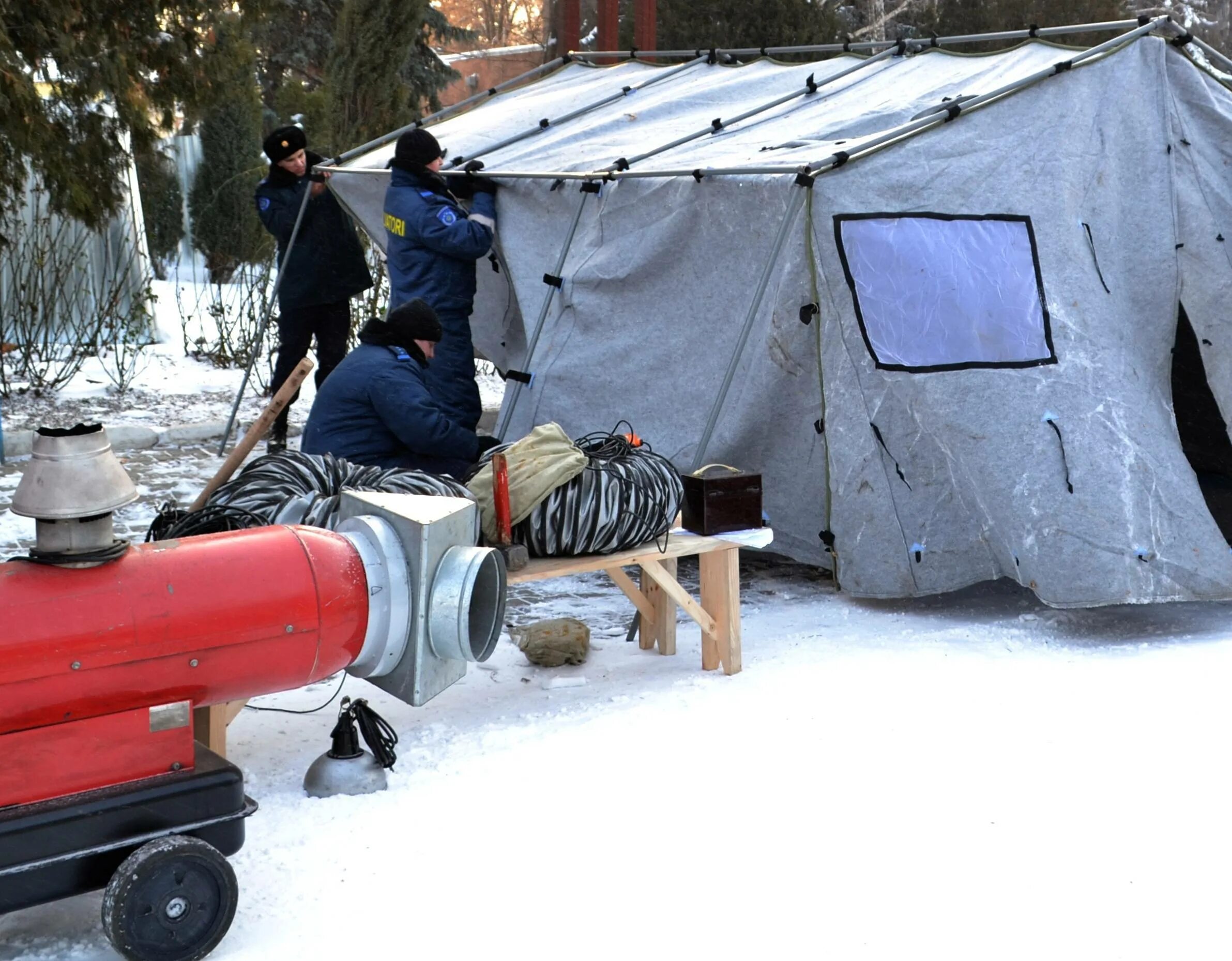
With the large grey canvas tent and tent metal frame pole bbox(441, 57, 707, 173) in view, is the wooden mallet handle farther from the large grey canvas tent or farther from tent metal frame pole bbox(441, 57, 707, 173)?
tent metal frame pole bbox(441, 57, 707, 173)

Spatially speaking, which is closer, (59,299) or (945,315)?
(945,315)

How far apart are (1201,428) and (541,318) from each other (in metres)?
2.92

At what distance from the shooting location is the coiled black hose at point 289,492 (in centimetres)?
349

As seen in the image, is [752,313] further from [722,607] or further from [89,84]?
[89,84]

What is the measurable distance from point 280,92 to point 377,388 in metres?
13.5

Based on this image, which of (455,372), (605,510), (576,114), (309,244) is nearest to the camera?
(605,510)

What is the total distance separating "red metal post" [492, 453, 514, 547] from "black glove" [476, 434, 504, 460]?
32.4 inches

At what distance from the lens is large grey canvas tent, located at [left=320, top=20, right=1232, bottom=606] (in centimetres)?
461

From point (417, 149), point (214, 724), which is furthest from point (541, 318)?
point (214, 724)

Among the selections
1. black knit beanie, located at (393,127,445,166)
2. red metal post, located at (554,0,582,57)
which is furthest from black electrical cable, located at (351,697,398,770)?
red metal post, located at (554,0,582,57)

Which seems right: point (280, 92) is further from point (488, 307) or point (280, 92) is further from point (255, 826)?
point (255, 826)

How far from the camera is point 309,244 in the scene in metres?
7.23

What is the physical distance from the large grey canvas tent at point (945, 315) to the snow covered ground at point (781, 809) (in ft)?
1.19

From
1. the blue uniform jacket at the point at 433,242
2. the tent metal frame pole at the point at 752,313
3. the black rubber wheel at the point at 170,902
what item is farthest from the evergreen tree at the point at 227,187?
the black rubber wheel at the point at 170,902
